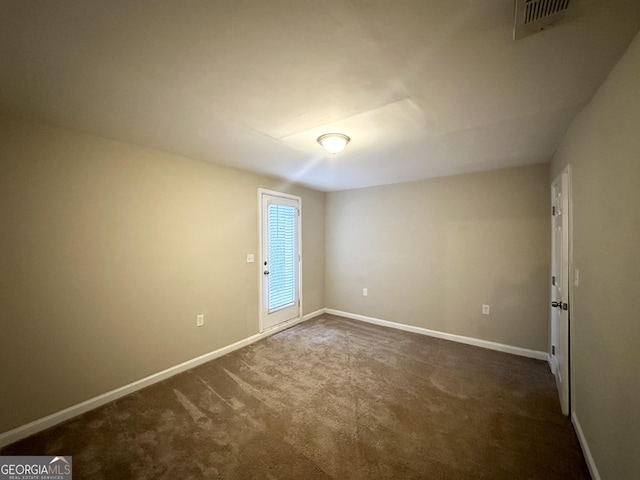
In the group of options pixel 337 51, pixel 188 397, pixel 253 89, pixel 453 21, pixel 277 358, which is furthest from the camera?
pixel 277 358

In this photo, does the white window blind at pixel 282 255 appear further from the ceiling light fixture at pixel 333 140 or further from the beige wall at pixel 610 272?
the beige wall at pixel 610 272

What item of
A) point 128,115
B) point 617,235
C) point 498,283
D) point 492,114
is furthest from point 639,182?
point 128,115

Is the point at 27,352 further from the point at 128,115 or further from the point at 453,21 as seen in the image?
the point at 453,21

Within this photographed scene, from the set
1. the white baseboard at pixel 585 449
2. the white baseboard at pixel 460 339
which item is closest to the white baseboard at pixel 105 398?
the white baseboard at pixel 460 339

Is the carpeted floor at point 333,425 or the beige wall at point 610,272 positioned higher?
the beige wall at point 610,272

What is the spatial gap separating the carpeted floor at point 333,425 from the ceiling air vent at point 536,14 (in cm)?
239

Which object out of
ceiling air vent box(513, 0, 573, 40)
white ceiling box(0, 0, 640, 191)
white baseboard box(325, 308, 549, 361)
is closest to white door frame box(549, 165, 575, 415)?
white ceiling box(0, 0, 640, 191)

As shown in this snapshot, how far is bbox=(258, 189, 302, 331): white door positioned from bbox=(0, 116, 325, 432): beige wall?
47 cm

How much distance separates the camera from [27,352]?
6.15ft

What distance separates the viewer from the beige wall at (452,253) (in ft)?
10.0

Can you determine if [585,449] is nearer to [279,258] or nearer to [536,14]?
[536,14]

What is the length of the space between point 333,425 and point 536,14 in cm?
265

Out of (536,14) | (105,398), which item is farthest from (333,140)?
(105,398)

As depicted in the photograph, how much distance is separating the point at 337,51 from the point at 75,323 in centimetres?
280
